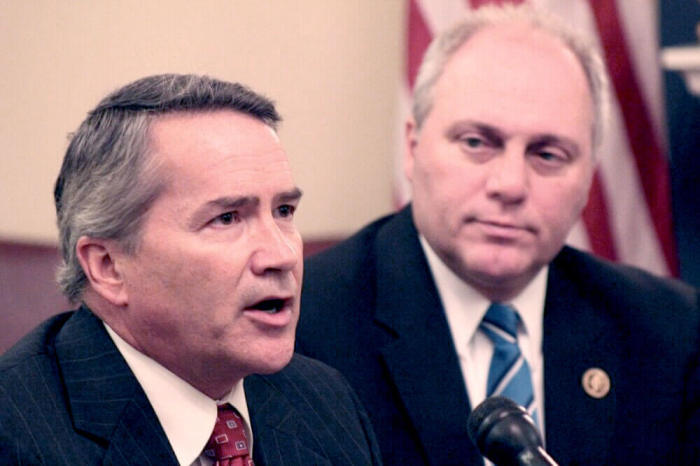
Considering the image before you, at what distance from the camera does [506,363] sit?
2551 millimetres

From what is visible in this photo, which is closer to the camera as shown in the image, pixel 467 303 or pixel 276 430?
pixel 276 430

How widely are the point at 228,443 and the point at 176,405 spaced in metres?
0.10

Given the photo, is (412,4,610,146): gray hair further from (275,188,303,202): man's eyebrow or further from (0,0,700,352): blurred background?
(275,188,303,202): man's eyebrow

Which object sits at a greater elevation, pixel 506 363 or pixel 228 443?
pixel 228 443

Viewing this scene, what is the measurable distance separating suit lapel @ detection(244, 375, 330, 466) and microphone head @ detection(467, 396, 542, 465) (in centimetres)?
40

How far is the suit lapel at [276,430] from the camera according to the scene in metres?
1.88

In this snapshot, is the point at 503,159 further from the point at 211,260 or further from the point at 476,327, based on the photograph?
the point at 211,260

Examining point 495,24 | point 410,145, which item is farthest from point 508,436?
point 495,24

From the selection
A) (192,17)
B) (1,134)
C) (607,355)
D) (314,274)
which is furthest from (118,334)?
(192,17)

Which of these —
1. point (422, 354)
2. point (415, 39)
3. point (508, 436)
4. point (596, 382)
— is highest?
point (415, 39)

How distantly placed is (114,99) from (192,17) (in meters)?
1.84

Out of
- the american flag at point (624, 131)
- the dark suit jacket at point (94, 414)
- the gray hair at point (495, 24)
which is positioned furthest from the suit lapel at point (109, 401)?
the american flag at point (624, 131)

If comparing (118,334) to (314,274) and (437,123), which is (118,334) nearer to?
(314,274)

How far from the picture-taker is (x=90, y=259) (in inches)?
68.1
